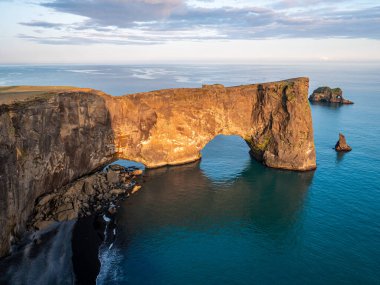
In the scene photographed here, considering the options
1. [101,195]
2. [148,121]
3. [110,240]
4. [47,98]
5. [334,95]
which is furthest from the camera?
[334,95]

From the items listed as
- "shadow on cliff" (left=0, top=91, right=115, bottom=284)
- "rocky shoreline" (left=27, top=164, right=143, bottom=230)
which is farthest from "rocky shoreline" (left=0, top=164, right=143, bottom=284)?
"shadow on cliff" (left=0, top=91, right=115, bottom=284)

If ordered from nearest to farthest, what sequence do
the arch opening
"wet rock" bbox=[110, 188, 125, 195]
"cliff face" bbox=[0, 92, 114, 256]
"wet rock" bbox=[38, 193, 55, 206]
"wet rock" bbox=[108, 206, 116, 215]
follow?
"cliff face" bbox=[0, 92, 114, 256] < "wet rock" bbox=[38, 193, 55, 206] < "wet rock" bbox=[108, 206, 116, 215] < "wet rock" bbox=[110, 188, 125, 195] < the arch opening

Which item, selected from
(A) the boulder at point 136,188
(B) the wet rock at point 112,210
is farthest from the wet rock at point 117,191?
(B) the wet rock at point 112,210

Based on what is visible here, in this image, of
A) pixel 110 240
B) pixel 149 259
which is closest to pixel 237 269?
pixel 149 259

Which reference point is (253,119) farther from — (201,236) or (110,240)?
(110,240)

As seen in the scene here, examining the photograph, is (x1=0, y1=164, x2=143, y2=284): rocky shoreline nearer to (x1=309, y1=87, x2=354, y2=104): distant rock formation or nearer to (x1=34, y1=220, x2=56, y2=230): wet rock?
(x1=34, y1=220, x2=56, y2=230): wet rock

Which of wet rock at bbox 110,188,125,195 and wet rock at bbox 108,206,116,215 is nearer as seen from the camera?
wet rock at bbox 108,206,116,215
